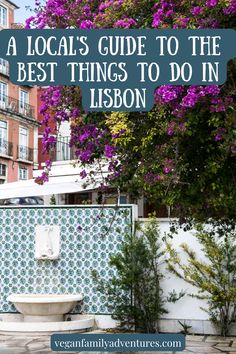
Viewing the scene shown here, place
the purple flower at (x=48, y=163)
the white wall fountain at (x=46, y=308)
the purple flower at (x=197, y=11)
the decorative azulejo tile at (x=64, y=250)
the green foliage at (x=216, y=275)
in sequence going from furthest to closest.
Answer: the decorative azulejo tile at (x=64, y=250) < the white wall fountain at (x=46, y=308) < the green foliage at (x=216, y=275) < the purple flower at (x=48, y=163) < the purple flower at (x=197, y=11)

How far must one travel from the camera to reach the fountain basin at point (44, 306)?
9.64 m

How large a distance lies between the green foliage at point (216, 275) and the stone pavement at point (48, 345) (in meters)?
0.35

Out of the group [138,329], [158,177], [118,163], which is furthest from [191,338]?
[158,177]

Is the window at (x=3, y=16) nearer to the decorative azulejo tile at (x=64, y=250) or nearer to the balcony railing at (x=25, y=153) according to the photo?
the balcony railing at (x=25, y=153)

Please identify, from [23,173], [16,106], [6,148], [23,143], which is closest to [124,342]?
[6,148]

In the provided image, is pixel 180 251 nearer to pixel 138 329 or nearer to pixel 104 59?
pixel 138 329

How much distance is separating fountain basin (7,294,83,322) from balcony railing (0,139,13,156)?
26517mm

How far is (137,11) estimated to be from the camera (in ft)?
17.0

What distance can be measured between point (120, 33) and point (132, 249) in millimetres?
5761

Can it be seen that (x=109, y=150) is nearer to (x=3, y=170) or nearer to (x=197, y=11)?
(x=197, y=11)

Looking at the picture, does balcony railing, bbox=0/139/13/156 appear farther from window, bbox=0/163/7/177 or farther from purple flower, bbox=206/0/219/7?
purple flower, bbox=206/0/219/7

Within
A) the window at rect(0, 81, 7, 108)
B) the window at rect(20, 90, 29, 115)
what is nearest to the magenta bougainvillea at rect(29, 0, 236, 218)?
the window at rect(0, 81, 7, 108)

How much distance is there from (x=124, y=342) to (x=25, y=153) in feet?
112

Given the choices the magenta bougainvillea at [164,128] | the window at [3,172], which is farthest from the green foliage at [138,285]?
the window at [3,172]
